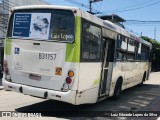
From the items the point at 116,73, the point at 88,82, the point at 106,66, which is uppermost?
the point at 106,66

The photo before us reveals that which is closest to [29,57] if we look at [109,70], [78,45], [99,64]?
[78,45]

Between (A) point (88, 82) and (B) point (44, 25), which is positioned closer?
(B) point (44, 25)

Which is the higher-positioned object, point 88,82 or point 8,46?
point 8,46

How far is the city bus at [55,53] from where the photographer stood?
8.66 metres

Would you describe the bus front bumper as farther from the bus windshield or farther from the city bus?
the bus windshield

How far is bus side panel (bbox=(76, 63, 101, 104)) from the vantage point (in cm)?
887

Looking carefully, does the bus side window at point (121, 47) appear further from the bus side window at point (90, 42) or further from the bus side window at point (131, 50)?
the bus side window at point (90, 42)

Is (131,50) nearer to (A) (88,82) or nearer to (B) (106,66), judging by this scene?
(B) (106,66)

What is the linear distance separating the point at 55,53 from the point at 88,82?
1.40 metres

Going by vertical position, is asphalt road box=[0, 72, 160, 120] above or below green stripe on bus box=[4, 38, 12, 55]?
below

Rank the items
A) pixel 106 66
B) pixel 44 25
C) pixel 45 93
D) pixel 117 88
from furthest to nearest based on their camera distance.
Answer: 1. pixel 117 88
2. pixel 106 66
3. pixel 44 25
4. pixel 45 93

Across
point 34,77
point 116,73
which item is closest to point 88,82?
point 34,77

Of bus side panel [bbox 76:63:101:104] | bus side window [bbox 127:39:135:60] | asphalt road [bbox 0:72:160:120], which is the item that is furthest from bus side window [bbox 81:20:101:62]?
bus side window [bbox 127:39:135:60]

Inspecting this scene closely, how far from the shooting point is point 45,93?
345 inches
